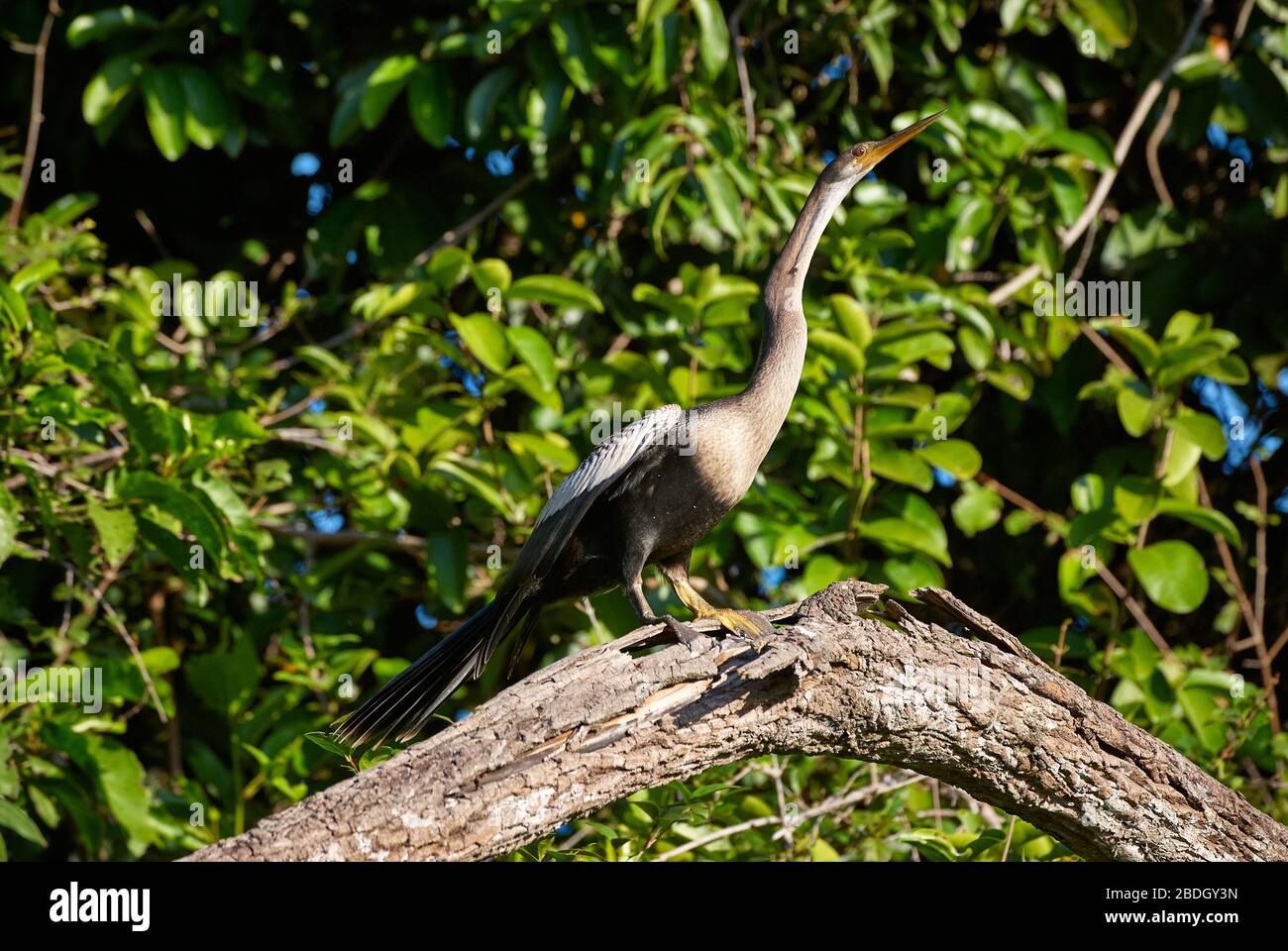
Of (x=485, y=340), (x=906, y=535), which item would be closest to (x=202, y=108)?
(x=485, y=340)

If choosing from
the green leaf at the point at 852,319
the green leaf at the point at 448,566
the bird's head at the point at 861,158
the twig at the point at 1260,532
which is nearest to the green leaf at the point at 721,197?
the green leaf at the point at 852,319

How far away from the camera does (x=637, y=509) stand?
3.14 metres

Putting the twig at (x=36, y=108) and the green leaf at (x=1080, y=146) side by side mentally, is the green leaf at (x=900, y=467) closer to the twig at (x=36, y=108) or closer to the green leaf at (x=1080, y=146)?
the green leaf at (x=1080, y=146)

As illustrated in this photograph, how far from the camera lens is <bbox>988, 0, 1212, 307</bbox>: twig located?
467 cm

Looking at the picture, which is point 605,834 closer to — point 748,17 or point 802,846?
point 802,846

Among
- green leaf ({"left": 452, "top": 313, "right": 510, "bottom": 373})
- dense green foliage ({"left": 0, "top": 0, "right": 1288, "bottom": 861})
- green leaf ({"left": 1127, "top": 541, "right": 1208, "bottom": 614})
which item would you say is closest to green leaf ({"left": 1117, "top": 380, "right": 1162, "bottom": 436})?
dense green foliage ({"left": 0, "top": 0, "right": 1288, "bottom": 861})

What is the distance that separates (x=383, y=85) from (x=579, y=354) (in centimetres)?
111

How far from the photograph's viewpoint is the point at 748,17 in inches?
196

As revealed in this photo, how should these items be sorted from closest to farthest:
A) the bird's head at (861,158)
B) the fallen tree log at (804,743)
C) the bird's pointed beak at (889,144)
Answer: the fallen tree log at (804,743)
the bird's head at (861,158)
the bird's pointed beak at (889,144)

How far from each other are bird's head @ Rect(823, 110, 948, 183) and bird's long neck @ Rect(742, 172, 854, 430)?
0.10 metres

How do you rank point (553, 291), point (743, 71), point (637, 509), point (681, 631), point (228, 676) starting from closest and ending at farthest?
point (681, 631), point (637, 509), point (553, 291), point (228, 676), point (743, 71)

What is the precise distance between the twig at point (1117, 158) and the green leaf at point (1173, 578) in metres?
1.12

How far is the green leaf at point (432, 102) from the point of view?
4.38m

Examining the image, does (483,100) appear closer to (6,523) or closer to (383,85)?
(383,85)
